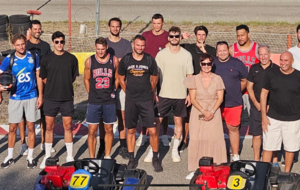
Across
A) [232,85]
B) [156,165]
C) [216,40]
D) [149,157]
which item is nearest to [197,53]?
[232,85]

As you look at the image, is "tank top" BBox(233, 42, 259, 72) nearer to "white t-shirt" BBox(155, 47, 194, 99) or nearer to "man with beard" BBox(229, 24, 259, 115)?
"man with beard" BBox(229, 24, 259, 115)

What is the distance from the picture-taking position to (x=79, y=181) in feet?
20.3

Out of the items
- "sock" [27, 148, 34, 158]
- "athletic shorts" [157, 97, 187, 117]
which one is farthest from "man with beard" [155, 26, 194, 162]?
"sock" [27, 148, 34, 158]

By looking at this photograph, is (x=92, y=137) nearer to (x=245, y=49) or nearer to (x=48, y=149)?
(x=48, y=149)

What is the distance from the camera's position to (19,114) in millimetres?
8547

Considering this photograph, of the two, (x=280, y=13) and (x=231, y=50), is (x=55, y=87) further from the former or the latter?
(x=280, y=13)

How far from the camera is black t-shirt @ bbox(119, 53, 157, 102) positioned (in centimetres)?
834

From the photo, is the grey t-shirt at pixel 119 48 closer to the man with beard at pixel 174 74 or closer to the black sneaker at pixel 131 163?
the man with beard at pixel 174 74

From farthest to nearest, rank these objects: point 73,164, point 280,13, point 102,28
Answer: point 280,13 → point 102,28 → point 73,164

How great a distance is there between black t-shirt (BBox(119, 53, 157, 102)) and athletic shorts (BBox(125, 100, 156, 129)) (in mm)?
79

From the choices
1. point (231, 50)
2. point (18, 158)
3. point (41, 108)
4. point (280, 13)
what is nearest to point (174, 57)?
point (231, 50)

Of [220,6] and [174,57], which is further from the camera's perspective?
[220,6]

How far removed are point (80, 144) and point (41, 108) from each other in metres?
1.22

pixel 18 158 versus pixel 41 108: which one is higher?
pixel 41 108
